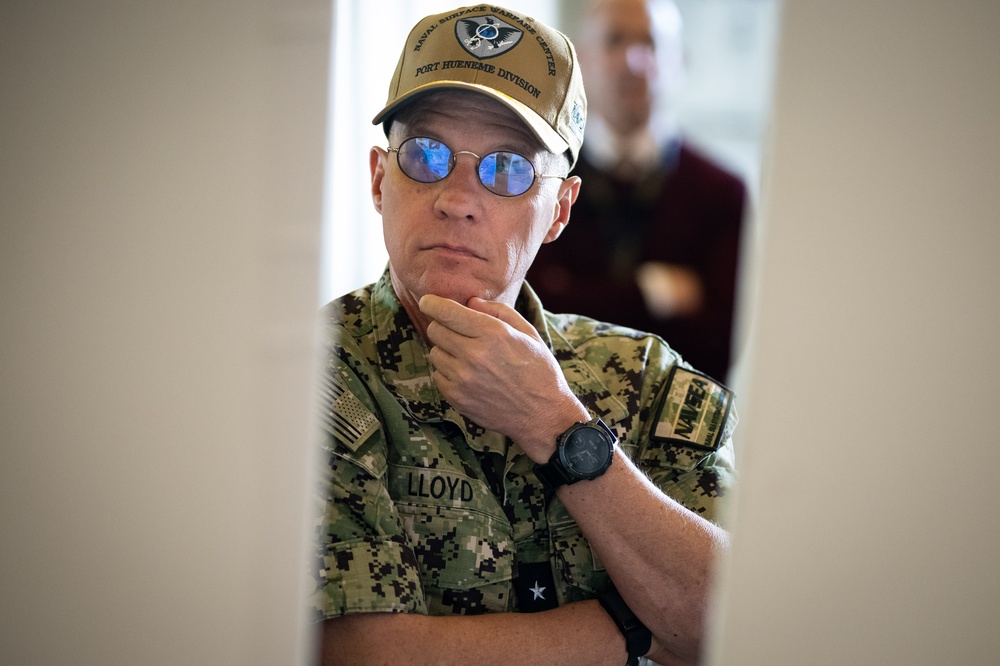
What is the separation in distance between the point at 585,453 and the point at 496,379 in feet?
0.45

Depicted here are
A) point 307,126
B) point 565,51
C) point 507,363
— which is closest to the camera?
point 307,126

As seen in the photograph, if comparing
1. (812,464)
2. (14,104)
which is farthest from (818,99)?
(14,104)

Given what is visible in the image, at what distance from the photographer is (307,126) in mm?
635

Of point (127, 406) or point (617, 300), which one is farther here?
point (617, 300)

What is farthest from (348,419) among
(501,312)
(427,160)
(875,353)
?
(875,353)

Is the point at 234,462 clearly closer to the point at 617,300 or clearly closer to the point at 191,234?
the point at 191,234

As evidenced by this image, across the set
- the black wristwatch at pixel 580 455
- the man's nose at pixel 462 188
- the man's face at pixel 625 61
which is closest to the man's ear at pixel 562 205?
the man's nose at pixel 462 188

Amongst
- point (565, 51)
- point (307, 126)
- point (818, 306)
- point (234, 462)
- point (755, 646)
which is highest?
point (565, 51)

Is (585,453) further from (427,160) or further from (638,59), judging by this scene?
(638,59)

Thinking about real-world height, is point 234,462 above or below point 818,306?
below

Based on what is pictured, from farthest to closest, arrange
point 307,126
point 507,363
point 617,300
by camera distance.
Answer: point 617,300, point 507,363, point 307,126

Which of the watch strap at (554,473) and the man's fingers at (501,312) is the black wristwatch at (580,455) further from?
the man's fingers at (501,312)

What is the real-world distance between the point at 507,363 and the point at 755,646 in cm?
46

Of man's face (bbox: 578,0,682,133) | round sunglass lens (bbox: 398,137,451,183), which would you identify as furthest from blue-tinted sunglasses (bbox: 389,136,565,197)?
man's face (bbox: 578,0,682,133)
